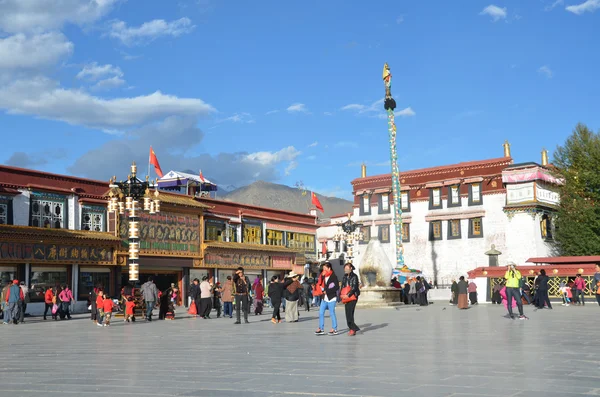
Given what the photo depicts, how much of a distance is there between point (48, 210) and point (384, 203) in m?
32.9

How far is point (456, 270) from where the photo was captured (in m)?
55.0

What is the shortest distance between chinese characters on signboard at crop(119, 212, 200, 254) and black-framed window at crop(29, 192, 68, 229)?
370 cm

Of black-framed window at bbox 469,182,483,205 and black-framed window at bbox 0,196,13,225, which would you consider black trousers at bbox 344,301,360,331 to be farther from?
black-framed window at bbox 469,182,483,205

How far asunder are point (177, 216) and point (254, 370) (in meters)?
33.8

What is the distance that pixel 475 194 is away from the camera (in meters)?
54.6

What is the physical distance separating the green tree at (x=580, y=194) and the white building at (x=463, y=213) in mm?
2167

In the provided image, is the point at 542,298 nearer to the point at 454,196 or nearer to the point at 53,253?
the point at 53,253

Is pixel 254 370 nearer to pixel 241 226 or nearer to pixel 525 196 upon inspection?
pixel 241 226

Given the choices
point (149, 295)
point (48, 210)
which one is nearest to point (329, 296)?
point (149, 295)

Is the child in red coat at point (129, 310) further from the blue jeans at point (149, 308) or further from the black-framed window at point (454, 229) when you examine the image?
the black-framed window at point (454, 229)

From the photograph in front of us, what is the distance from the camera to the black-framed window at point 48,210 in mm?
34375

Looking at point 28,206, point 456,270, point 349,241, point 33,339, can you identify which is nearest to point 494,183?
point 456,270

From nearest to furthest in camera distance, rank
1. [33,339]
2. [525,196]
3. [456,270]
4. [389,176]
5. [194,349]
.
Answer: [194,349] < [33,339] < [525,196] < [456,270] < [389,176]

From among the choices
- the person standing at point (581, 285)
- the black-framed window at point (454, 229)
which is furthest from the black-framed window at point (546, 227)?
the person standing at point (581, 285)
